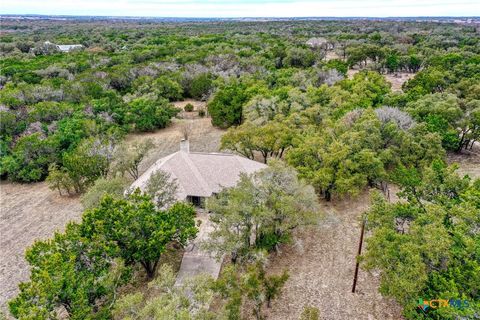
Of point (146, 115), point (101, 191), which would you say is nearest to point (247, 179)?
point (101, 191)

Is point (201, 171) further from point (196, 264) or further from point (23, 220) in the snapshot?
point (23, 220)

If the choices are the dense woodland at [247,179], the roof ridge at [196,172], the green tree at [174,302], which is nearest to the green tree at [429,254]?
the dense woodland at [247,179]

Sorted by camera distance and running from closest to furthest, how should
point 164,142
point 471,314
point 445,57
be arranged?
1. point 471,314
2. point 164,142
3. point 445,57

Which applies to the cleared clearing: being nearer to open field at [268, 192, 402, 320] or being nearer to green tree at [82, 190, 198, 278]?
open field at [268, 192, 402, 320]

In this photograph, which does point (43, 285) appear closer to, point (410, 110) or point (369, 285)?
point (369, 285)

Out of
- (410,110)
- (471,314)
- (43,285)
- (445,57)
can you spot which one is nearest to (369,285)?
(471,314)

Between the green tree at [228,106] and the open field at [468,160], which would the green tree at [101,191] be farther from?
the open field at [468,160]

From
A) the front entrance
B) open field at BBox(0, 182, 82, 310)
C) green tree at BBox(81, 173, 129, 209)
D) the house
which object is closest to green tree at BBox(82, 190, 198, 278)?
green tree at BBox(81, 173, 129, 209)
